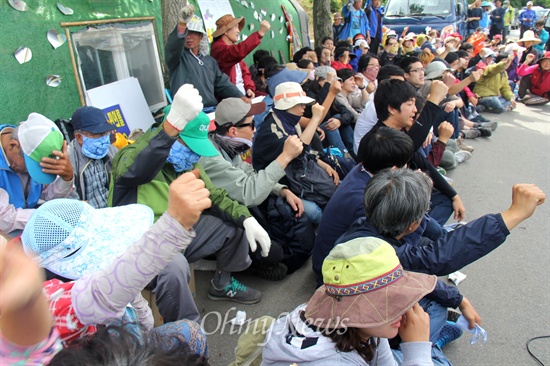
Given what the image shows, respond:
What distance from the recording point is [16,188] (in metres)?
2.57

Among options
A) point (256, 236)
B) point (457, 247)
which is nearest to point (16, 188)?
point (256, 236)

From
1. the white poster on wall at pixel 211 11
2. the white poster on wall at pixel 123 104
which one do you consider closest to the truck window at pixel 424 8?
the white poster on wall at pixel 211 11

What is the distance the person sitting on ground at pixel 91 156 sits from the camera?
274 centimetres

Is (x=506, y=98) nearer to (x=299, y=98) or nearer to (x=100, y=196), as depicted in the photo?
(x=299, y=98)

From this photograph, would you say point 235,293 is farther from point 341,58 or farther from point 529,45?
point 529,45

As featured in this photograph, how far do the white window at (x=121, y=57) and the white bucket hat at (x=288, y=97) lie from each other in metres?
2.06

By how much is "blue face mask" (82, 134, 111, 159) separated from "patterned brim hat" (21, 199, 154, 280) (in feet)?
4.10

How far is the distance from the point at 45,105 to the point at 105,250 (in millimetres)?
2962

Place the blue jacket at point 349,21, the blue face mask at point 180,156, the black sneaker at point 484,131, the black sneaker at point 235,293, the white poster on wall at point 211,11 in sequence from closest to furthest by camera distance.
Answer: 1. the blue face mask at point 180,156
2. the black sneaker at point 235,293
3. the white poster on wall at point 211,11
4. the black sneaker at point 484,131
5. the blue jacket at point 349,21

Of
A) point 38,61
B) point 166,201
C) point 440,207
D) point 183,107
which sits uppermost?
point 38,61

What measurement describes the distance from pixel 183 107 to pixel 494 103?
7.71 m

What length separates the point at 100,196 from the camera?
2.75 m

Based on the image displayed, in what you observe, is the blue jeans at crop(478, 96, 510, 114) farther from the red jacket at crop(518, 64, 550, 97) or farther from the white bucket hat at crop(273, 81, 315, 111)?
the white bucket hat at crop(273, 81, 315, 111)

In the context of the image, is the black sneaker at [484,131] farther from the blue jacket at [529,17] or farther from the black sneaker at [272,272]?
the blue jacket at [529,17]
